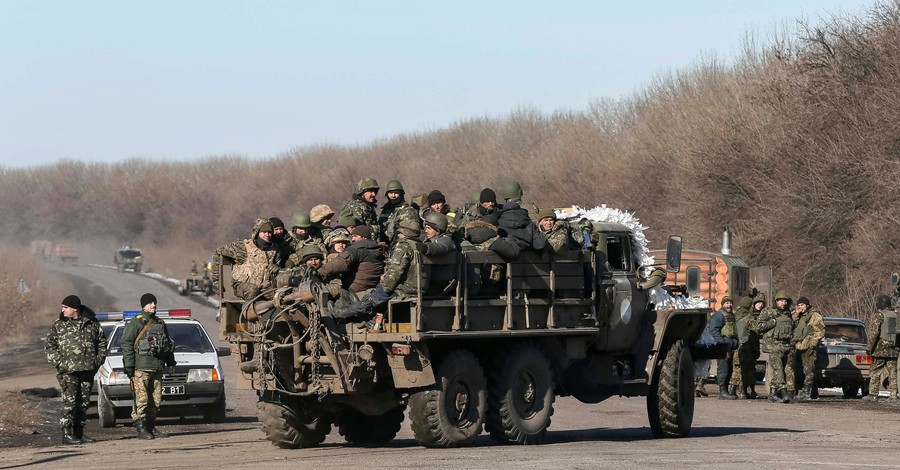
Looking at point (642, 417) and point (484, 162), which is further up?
point (484, 162)

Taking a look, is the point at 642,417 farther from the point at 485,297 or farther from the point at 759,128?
the point at 759,128

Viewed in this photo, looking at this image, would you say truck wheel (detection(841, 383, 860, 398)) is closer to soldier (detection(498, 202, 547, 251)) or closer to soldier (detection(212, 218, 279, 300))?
soldier (detection(498, 202, 547, 251))

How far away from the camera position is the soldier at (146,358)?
748 inches

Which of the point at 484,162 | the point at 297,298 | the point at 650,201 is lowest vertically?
the point at 297,298

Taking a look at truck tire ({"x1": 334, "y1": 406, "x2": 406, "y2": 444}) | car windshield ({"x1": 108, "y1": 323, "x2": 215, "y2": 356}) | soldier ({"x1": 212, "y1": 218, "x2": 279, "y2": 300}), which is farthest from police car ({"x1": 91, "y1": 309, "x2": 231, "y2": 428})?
soldier ({"x1": 212, "y1": 218, "x2": 279, "y2": 300})

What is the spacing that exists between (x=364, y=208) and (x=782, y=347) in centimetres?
1198

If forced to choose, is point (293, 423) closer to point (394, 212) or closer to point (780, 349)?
point (394, 212)

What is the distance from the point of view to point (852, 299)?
3969cm

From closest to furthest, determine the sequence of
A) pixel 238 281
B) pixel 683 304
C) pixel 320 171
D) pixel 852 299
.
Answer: pixel 238 281
pixel 683 304
pixel 852 299
pixel 320 171

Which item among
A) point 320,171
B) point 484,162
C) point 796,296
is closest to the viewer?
point 796,296

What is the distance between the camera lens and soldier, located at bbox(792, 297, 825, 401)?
26766mm

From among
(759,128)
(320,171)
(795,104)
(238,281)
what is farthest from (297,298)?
(320,171)

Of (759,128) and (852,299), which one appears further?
(759,128)

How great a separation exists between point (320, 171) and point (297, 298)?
101575 millimetres
